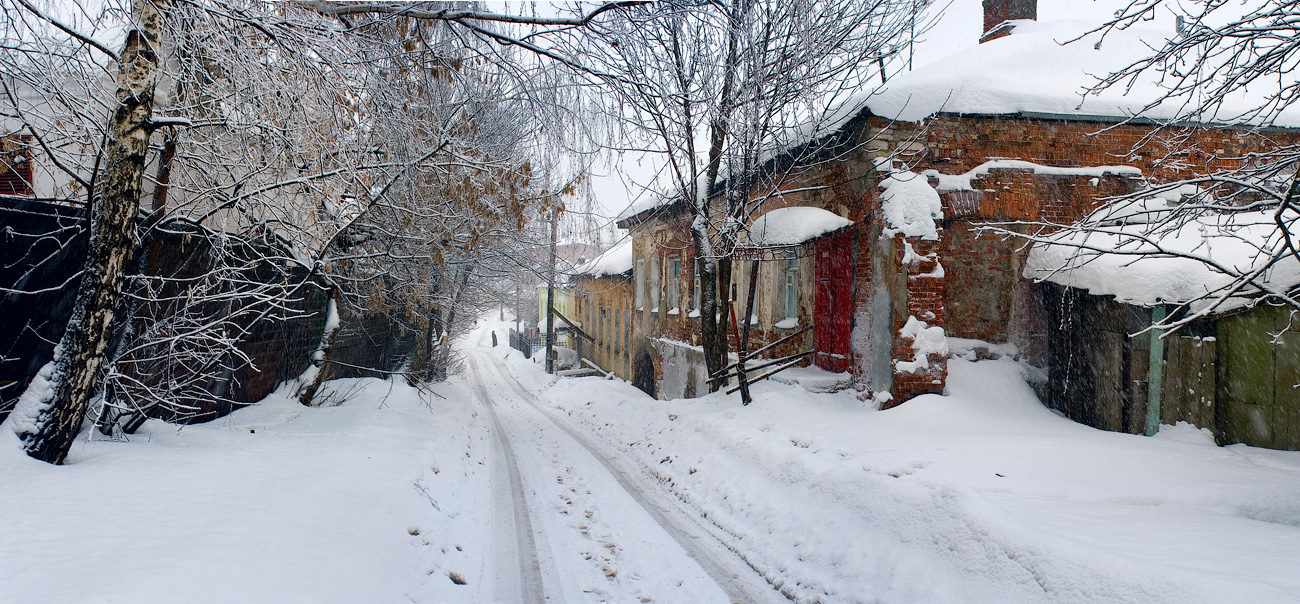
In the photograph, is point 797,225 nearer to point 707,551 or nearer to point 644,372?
point 707,551

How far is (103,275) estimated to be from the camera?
4117mm

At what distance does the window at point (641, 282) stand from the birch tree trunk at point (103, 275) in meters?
14.3

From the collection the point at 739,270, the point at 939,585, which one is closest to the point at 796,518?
the point at 939,585

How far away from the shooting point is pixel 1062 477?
5023mm

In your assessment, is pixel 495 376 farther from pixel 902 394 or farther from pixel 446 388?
pixel 902 394

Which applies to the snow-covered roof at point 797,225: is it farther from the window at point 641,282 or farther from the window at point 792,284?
the window at point 641,282

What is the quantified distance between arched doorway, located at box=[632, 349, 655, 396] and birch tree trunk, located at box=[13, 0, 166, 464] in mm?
13990

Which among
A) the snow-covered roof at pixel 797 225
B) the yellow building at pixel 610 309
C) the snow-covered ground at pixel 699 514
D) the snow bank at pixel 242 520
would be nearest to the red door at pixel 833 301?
the snow-covered roof at pixel 797 225

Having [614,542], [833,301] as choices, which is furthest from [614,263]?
[614,542]

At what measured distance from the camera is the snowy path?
475 centimetres

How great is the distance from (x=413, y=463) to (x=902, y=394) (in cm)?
564

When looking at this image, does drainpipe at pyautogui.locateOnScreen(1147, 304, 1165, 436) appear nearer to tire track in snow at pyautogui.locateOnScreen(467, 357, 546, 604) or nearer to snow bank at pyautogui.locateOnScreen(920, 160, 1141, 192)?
snow bank at pyautogui.locateOnScreen(920, 160, 1141, 192)

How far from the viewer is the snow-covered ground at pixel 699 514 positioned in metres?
3.24

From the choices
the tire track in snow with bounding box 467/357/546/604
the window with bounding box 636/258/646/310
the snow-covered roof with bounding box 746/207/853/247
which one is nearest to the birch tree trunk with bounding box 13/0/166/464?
the tire track in snow with bounding box 467/357/546/604
